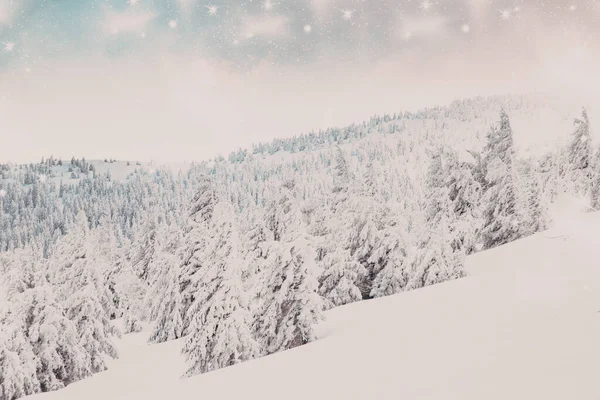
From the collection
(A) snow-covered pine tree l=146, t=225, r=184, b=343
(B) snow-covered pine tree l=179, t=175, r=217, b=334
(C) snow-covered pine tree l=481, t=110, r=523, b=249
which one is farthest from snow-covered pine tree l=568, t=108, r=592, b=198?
(A) snow-covered pine tree l=146, t=225, r=184, b=343

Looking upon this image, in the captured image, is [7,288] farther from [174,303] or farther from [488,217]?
[488,217]

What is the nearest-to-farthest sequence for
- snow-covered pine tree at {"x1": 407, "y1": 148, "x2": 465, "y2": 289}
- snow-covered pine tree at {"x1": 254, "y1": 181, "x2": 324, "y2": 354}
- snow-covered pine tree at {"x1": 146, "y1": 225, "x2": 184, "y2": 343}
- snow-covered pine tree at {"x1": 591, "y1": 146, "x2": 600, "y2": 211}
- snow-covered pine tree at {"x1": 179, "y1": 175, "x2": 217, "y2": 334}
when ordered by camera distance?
1. snow-covered pine tree at {"x1": 254, "y1": 181, "x2": 324, "y2": 354}
2. snow-covered pine tree at {"x1": 407, "y1": 148, "x2": 465, "y2": 289}
3. snow-covered pine tree at {"x1": 179, "y1": 175, "x2": 217, "y2": 334}
4. snow-covered pine tree at {"x1": 146, "y1": 225, "x2": 184, "y2": 343}
5. snow-covered pine tree at {"x1": 591, "y1": 146, "x2": 600, "y2": 211}

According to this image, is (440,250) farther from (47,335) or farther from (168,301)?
(47,335)

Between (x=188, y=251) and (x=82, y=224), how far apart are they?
10375 mm

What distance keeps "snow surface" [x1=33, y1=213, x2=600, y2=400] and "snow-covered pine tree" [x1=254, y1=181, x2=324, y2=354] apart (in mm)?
2593

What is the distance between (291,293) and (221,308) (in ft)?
13.1

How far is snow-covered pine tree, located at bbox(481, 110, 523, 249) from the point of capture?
30031 millimetres

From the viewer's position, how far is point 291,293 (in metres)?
16.2

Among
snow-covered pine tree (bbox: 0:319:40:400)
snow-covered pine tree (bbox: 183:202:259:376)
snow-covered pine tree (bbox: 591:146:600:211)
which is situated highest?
snow-covered pine tree (bbox: 591:146:600:211)

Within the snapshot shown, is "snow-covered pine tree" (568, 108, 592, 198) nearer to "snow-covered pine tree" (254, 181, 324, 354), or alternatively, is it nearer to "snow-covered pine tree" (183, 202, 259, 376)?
"snow-covered pine tree" (254, 181, 324, 354)

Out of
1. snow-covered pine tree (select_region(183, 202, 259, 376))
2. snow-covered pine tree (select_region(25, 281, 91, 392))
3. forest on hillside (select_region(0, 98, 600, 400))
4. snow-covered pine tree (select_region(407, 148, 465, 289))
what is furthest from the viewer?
snow-covered pine tree (select_region(25, 281, 91, 392))

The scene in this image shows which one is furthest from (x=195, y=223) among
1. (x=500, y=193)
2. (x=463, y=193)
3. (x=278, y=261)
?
(x=500, y=193)

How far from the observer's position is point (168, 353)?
89.2 ft

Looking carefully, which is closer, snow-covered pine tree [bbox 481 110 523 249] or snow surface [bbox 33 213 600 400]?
snow surface [bbox 33 213 600 400]
